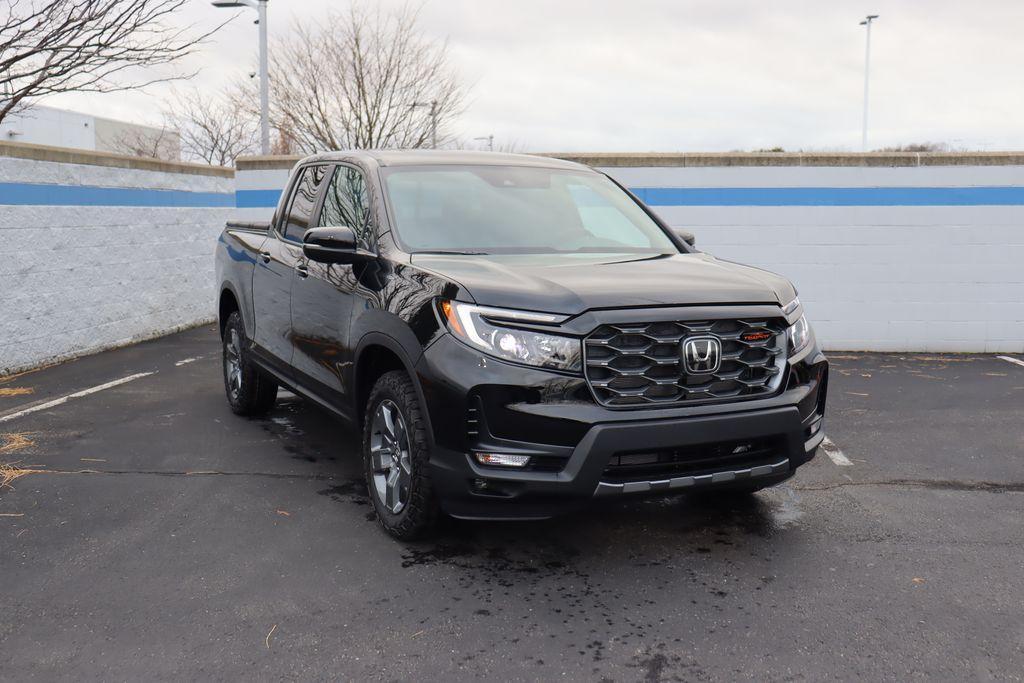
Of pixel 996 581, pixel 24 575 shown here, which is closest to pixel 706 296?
pixel 996 581

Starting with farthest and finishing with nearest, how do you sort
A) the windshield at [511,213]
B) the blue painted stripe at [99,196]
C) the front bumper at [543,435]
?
the blue painted stripe at [99,196] < the windshield at [511,213] < the front bumper at [543,435]

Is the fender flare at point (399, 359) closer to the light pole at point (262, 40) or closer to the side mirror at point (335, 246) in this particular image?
the side mirror at point (335, 246)

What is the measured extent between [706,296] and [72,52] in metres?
8.02

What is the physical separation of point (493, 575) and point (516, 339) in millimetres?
1030

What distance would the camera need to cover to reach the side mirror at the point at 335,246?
177 inches

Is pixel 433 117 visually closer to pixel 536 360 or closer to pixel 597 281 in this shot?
pixel 597 281

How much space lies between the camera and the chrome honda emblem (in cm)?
380

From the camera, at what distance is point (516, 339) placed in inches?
148

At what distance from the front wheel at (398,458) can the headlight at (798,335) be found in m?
1.63

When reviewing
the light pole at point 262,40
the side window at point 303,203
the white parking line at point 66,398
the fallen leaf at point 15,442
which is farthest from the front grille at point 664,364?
the light pole at point 262,40

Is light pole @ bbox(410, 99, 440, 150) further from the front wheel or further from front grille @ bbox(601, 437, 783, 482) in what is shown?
front grille @ bbox(601, 437, 783, 482)

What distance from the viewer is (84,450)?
598cm

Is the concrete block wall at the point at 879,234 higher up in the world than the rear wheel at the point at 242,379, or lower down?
higher up

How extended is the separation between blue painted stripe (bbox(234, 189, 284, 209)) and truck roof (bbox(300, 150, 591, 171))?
591cm
